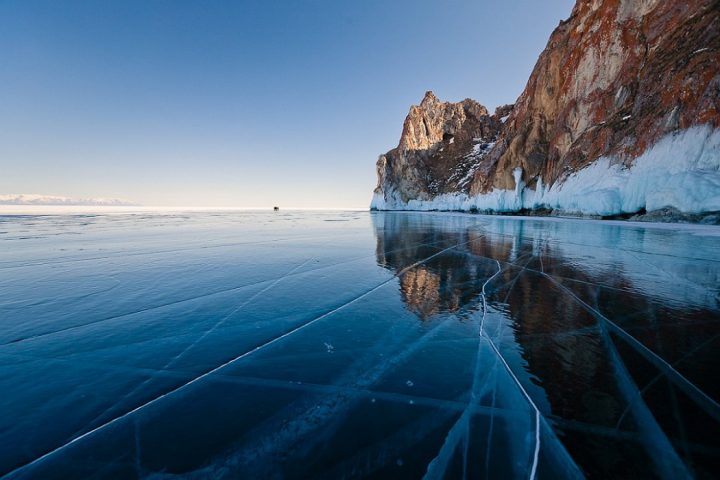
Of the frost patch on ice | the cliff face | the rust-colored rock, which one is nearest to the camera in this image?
the frost patch on ice

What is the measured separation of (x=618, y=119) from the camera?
24.5 metres

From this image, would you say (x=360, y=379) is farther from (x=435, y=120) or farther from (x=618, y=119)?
(x=435, y=120)

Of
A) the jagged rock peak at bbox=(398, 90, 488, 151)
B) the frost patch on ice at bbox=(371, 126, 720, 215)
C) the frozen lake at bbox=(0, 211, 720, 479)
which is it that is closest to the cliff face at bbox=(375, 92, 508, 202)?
the jagged rock peak at bbox=(398, 90, 488, 151)

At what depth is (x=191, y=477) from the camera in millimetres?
1831

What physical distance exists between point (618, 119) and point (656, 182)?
33.7ft

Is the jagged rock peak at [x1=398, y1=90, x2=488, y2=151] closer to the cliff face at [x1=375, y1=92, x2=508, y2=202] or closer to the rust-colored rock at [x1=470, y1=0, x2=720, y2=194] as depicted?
the cliff face at [x1=375, y1=92, x2=508, y2=202]

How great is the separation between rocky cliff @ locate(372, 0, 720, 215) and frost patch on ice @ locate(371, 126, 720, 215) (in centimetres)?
6

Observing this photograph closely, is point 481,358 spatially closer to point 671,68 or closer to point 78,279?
point 78,279

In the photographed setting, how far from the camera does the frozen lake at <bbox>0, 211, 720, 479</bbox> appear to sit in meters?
1.97

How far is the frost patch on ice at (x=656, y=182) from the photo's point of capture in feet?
49.7

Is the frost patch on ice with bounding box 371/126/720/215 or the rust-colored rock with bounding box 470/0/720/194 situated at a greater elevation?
the rust-colored rock with bounding box 470/0/720/194

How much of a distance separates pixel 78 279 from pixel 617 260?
47.0 feet

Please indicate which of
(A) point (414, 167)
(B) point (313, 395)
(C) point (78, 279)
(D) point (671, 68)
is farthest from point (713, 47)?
(A) point (414, 167)

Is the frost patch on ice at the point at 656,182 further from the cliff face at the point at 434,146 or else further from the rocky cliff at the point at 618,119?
the cliff face at the point at 434,146
